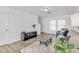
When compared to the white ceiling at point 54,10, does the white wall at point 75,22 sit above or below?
below

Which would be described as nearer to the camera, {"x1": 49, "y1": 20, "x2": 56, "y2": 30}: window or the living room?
the living room

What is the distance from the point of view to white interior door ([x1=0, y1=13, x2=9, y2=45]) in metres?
1.72

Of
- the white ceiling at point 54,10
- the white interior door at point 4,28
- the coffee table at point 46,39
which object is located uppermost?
the white ceiling at point 54,10

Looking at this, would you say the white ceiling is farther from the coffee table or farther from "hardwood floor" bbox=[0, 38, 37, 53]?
"hardwood floor" bbox=[0, 38, 37, 53]

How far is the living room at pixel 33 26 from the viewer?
1.75 meters

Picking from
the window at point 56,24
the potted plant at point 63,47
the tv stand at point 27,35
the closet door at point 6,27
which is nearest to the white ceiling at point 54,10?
the window at point 56,24

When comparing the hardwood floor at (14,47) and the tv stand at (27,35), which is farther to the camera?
the tv stand at (27,35)

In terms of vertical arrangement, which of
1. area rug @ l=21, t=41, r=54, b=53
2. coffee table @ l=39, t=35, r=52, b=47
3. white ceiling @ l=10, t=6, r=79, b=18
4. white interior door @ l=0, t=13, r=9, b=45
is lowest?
area rug @ l=21, t=41, r=54, b=53

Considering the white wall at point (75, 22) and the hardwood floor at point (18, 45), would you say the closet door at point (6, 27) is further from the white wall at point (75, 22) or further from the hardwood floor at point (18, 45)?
the white wall at point (75, 22)

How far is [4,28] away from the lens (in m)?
1.74

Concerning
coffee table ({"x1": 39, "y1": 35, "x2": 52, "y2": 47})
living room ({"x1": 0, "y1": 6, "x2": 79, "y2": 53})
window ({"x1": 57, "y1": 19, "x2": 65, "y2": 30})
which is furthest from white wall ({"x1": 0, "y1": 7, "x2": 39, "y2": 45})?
window ({"x1": 57, "y1": 19, "x2": 65, "y2": 30})

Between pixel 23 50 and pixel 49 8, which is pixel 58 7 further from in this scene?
pixel 23 50
